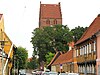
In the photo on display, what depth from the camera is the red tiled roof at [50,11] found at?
171 m

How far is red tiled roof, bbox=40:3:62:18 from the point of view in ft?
560

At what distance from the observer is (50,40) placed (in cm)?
11369

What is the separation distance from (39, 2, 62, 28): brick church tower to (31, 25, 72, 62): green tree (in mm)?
49886

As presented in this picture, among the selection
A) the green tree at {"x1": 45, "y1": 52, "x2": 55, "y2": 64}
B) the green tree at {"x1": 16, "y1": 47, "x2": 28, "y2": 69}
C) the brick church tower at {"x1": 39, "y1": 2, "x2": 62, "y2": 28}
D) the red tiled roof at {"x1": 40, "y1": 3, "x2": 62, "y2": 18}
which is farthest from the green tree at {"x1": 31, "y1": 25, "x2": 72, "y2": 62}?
the red tiled roof at {"x1": 40, "y1": 3, "x2": 62, "y2": 18}

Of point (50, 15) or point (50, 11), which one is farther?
point (50, 15)

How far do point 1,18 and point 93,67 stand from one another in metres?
12.9

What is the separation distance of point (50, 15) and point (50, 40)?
59.5 metres

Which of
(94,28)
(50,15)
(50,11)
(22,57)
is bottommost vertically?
(22,57)

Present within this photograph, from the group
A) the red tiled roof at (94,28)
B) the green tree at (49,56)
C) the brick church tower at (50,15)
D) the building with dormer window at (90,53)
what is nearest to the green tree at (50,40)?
the green tree at (49,56)

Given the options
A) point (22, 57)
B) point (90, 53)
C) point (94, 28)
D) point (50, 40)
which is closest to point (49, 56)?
point (50, 40)

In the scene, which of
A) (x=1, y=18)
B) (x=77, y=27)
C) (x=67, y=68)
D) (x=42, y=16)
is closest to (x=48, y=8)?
(x=42, y=16)

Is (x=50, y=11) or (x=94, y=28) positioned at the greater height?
(x=50, y=11)

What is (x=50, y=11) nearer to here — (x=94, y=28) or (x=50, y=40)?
(x=50, y=40)

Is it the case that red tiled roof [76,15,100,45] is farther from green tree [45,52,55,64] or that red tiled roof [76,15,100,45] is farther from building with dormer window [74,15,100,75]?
green tree [45,52,55,64]
